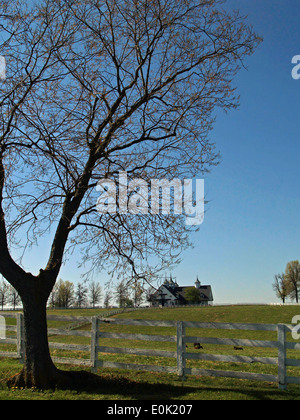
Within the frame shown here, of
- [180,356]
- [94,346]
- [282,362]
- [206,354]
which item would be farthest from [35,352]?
[282,362]

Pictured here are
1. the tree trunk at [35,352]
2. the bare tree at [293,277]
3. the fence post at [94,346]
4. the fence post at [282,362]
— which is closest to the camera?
the fence post at [282,362]

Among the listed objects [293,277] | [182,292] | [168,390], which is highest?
[168,390]

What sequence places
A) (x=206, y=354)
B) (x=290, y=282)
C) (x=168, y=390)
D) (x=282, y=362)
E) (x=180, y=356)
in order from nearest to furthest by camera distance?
(x=168, y=390)
(x=282, y=362)
(x=206, y=354)
(x=180, y=356)
(x=290, y=282)

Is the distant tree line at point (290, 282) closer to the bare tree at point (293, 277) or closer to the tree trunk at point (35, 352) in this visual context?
the bare tree at point (293, 277)

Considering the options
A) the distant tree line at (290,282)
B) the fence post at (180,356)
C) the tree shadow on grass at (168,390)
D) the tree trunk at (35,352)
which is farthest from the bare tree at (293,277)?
the tree trunk at (35,352)

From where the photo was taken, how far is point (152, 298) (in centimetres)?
966

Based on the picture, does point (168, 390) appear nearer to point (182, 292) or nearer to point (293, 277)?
point (293, 277)

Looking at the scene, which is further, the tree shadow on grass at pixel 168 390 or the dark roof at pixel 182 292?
the dark roof at pixel 182 292

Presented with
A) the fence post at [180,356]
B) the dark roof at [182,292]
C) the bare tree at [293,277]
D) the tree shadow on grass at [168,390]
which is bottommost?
the dark roof at [182,292]

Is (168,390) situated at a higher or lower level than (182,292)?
higher
